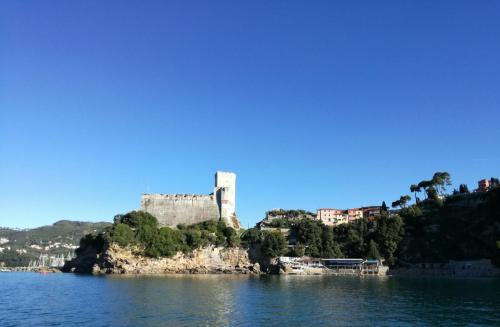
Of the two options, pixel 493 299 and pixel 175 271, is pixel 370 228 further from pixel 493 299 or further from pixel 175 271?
pixel 493 299

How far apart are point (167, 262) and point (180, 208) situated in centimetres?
1464

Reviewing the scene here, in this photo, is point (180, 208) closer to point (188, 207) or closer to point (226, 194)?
point (188, 207)

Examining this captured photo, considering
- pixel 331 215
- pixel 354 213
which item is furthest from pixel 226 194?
pixel 354 213

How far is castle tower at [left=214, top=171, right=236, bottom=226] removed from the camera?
90.3m

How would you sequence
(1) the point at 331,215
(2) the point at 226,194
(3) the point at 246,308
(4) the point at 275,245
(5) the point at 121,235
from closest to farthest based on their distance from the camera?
(3) the point at 246,308, (5) the point at 121,235, (4) the point at 275,245, (2) the point at 226,194, (1) the point at 331,215

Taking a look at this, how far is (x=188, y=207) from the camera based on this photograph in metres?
89.4

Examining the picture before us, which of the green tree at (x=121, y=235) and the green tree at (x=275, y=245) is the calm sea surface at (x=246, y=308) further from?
the green tree at (x=275, y=245)

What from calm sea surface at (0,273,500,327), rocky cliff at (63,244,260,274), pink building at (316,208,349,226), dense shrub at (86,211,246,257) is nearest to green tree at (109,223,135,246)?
dense shrub at (86,211,246,257)

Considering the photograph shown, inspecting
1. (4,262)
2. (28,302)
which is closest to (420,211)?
(28,302)

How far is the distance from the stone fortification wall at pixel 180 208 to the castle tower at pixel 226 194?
1.27m

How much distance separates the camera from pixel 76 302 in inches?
1288

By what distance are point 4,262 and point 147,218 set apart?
9922cm

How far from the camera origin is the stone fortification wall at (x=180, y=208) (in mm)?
88375

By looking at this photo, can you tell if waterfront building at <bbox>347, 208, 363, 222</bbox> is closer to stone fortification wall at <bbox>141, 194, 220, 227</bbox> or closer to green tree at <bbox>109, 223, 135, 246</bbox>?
stone fortification wall at <bbox>141, 194, 220, 227</bbox>
